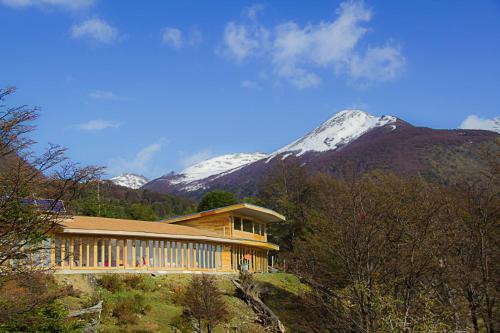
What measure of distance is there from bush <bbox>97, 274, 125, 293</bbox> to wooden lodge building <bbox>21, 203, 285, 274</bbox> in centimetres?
122

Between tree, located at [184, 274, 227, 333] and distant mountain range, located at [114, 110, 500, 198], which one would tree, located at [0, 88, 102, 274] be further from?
distant mountain range, located at [114, 110, 500, 198]

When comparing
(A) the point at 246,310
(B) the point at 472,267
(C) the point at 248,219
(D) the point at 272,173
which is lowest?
(A) the point at 246,310

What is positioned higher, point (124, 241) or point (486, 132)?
point (486, 132)

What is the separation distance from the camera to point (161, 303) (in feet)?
85.7

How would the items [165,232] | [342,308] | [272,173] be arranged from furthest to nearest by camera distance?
→ 1. [272,173]
2. [165,232]
3. [342,308]

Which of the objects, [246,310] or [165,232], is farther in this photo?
[165,232]

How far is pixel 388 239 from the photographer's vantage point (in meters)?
20.3

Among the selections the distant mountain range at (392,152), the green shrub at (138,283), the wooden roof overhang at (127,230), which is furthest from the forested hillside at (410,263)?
the distant mountain range at (392,152)

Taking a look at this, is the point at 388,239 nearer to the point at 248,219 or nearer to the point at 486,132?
the point at 248,219

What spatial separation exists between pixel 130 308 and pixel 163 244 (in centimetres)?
806

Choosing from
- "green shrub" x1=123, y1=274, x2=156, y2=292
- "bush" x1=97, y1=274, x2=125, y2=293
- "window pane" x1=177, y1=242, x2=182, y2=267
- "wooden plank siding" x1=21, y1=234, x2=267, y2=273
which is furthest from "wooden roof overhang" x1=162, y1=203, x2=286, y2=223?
"bush" x1=97, y1=274, x2=125, y2=293

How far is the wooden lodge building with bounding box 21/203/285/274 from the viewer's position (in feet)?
90.0

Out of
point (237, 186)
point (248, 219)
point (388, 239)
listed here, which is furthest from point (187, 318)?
point (237, 186)

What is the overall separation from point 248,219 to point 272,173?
17.4 meters
